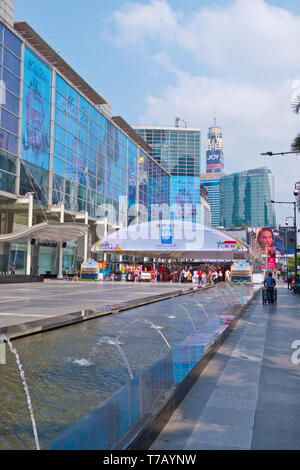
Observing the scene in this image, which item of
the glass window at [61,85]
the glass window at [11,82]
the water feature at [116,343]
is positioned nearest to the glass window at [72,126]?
the glass window at [61,85]

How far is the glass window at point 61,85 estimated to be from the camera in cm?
4944


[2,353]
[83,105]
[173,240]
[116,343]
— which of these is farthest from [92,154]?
[2,353]

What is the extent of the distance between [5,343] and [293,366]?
218 inches

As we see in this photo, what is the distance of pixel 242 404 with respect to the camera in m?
4.92

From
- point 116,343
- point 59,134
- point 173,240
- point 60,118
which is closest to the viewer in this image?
point 116,343

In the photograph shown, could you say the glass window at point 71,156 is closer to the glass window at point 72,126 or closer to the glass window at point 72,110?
the glass window at point 72,126

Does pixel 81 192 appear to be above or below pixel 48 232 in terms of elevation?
above

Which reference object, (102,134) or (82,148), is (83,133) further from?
(102,134)

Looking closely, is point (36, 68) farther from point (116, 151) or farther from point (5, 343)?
point (5, 343)

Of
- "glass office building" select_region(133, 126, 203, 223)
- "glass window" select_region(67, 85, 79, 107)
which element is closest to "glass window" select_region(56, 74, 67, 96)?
"glass window" select_region(67, 85, 79, 107)

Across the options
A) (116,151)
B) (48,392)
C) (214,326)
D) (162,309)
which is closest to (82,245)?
(116,151)

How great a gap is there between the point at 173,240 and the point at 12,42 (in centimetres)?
2484

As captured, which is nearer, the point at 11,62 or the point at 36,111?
the point at 11,62

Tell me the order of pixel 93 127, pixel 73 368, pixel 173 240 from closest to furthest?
1. pixel 73 368
2. pixel 173 240
3. pixel 93 127
